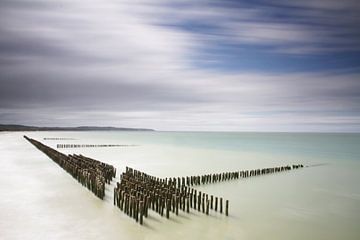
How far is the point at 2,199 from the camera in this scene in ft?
58.5

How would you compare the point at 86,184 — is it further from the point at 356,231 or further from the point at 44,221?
the point at 356,231

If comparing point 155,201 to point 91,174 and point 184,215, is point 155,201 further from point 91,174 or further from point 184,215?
point 91,174

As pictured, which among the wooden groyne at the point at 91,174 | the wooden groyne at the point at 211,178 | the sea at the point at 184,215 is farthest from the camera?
the wooden groyne at the point at 211,178

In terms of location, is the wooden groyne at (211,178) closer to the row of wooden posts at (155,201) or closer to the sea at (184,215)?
the sea at (184,215)

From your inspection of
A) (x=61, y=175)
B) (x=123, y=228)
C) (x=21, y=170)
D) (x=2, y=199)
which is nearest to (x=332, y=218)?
(x=123, y=228)

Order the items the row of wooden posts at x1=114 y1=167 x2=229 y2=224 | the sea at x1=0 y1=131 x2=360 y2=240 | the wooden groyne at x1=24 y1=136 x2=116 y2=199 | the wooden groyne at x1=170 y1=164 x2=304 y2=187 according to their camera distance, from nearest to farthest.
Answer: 1. the sea at x1=0 y1=131 x2=360 y2=240
2. the row of wooden posts at x1=114 y1=167 x2=229 y2=224
3. the wooden groyne at x1=24 y1=136 x2=116 y2=199
4. the wooden groyne at x1=170 y1=164 x2=304 y2=187

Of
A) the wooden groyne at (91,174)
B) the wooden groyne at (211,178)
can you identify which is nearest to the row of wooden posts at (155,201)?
the wooden groyne at (91,174)

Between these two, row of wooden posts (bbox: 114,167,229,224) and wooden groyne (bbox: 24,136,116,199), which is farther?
wooden groyne (bbox: 24,136,116,199)

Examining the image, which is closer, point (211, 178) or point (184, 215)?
point (184, 215)

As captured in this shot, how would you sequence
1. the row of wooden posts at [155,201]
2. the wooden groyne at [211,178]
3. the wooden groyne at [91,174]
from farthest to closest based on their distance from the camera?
the wooden groyne at [211,178]
the wooden groyne at [91,174]
the row of wooden posts at [155,201]

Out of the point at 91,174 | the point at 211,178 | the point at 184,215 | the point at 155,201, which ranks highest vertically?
the point at 91,174

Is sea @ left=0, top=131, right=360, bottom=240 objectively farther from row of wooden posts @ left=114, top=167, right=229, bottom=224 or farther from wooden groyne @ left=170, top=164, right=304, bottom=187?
wooden groyne @ left=170, top=164, right=304, bottom=187

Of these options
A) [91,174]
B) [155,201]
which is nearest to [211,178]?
[91,174]

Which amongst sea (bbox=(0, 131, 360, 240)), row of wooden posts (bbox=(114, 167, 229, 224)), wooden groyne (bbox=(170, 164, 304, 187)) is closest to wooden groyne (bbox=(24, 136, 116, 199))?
sea (bbox=(0, 131, 360, 240))
